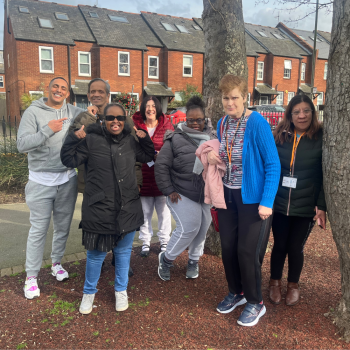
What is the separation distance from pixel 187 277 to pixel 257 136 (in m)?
1.80

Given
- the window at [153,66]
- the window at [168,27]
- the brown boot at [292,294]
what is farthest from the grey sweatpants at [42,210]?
the window at [168,27]

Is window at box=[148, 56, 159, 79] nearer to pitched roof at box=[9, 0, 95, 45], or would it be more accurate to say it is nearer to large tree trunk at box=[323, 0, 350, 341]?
pitched roof at box=[9, 0, 95, 45]

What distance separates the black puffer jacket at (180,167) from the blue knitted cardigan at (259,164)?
0.75 meters

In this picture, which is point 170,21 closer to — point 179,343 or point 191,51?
point 191,51

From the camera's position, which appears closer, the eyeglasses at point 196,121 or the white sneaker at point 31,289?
the white sneaker at point 31,289

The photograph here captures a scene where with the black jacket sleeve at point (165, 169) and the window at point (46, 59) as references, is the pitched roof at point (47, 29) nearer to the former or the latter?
the window at point (46, 59)

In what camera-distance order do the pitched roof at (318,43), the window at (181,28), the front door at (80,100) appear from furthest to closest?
1. the pitched roof at (318,43)
2. the window at (181,28)
3. the front door at (80,100)

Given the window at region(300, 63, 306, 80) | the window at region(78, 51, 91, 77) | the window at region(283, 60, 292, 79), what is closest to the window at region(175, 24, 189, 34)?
the window at region(78, 51, 91, 77)

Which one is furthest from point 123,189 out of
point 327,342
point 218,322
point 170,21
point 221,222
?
point 170,21

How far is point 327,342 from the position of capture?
2484 millimetres

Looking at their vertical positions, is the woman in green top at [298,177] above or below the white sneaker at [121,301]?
above

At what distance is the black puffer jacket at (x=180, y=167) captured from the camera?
3.30 meters

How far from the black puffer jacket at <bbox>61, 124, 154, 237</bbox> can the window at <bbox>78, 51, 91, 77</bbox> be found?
2285 cm

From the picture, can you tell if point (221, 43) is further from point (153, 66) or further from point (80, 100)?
point (153, 66)
